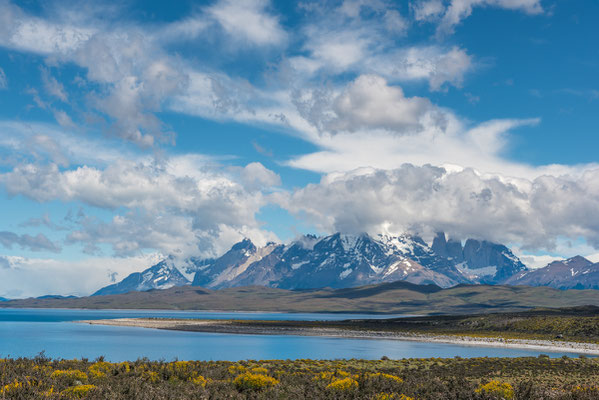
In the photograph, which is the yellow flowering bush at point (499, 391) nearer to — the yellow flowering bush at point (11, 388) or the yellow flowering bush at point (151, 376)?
the yellow flowering bush at point (151, 376)

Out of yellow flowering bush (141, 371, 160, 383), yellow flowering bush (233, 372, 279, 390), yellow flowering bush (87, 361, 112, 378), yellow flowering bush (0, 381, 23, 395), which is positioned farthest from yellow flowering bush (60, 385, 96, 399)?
yellow flowering bush (233, 372, 279, 390)

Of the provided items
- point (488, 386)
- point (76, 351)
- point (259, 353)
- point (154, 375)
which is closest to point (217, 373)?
point (154, 375)

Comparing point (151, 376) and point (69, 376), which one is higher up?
point (69, 376)

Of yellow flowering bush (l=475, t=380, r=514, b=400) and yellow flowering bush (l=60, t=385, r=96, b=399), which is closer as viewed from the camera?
yellow flowering bush (l=60, t=385, r=96, b=399)

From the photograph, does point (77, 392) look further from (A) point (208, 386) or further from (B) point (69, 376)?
(A) point (208, 386)

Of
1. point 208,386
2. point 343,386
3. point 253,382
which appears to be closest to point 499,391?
point 343,386

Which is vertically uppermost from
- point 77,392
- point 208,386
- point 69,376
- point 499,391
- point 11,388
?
point 11,388

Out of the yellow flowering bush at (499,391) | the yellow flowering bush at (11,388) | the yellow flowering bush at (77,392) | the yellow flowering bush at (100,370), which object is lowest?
the yellow flowering bush at (499,391)

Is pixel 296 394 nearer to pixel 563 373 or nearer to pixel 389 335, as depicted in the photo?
pixel 563 373

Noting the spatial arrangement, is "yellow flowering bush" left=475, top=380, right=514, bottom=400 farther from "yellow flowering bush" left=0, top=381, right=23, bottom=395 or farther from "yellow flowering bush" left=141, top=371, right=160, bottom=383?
"yellow flowering bush" left=0, top=381, right=23, bottom=395

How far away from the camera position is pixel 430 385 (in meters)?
33.8

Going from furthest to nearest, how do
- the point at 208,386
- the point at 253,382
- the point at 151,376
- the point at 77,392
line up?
the point at 151,376 → the point at 253,382 → the point at 208,386 → the point at 77,392

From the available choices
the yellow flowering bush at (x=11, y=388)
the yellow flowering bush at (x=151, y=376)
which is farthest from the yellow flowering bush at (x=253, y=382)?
the yellow flowering bush at (x=11, y=388)

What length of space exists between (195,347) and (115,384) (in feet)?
268
